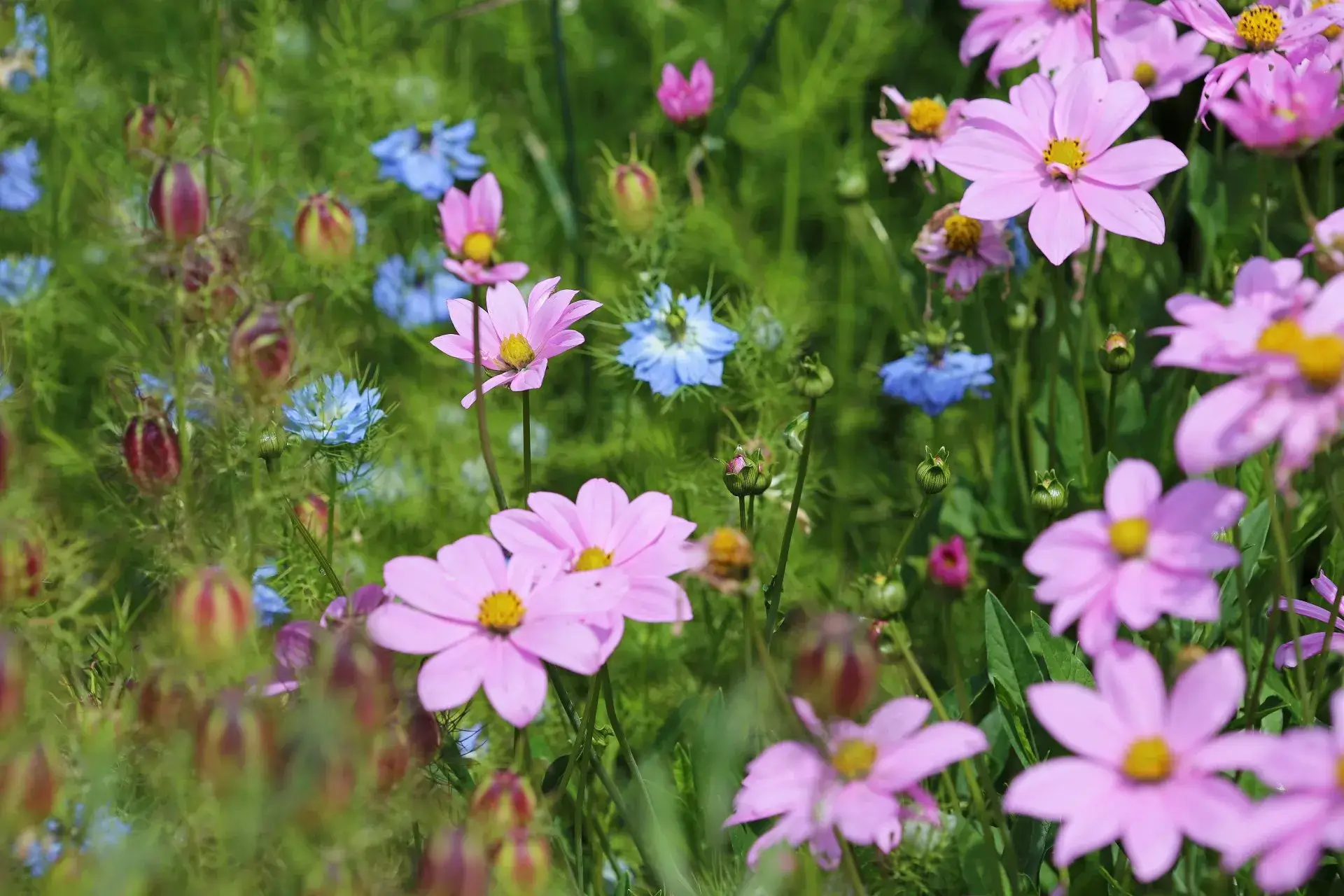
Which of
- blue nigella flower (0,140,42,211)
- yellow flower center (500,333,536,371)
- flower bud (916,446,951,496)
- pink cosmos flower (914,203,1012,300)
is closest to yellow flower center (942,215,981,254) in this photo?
pink cosmos flower (914,203,1012,300)

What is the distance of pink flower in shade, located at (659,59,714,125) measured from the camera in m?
1.38

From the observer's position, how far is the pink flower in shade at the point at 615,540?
80 centimetres

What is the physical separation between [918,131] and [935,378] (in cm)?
26

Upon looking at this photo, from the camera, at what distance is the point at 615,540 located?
87cm

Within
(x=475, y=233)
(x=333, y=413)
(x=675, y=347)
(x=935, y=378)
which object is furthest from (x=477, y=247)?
(x=935, y=378)

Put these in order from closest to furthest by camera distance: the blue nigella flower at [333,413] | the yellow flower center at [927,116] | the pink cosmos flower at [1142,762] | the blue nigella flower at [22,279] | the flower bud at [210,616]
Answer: the pink cosmos flower at [1142,762] < the flower bud at [210,616] < the blue nigella flower at [333,413] < the yellow flower center at [927,116] < the blue nigella flower at [22,279]

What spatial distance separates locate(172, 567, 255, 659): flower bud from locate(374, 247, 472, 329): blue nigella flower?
93cm

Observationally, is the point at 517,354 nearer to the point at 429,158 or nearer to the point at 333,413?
the point at 333,413

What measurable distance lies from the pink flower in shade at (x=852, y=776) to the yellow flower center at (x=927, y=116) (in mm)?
776

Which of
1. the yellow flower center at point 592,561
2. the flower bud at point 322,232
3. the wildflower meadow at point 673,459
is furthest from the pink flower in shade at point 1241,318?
the flower bud at point 322,232

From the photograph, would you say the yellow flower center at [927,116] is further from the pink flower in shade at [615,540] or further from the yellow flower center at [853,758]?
the yellow flower center at [853,758]

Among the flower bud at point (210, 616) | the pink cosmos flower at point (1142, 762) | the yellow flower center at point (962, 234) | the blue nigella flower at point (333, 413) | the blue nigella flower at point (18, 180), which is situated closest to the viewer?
the pink cosmos flower at point (1142, 762)

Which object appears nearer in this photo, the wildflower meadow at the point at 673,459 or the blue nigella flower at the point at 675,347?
the wildflower meadow at the point at 673,459

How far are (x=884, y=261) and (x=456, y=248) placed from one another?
3.63 ft
